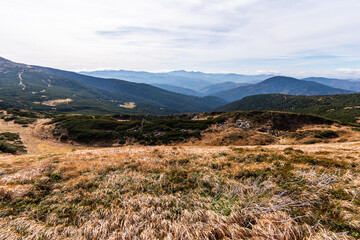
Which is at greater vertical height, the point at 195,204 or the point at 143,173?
the point at 195,204

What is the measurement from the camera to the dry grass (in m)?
4.71

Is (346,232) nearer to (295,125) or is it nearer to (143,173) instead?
(143,173)

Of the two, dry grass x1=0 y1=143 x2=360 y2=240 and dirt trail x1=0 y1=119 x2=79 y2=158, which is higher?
dry grass x1=0 y1=143 x2=360 y2=240

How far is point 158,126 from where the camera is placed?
160 feet

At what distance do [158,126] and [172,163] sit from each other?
37182mm

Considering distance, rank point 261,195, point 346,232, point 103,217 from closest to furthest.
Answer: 1. point 346,232
2. point 103,217
3. point 261,195

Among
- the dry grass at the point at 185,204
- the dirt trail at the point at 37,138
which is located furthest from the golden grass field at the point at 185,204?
the dirt trail at the point at 37,138

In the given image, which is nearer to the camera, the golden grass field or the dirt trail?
the golden grass field

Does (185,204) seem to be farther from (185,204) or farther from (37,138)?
(37,138)

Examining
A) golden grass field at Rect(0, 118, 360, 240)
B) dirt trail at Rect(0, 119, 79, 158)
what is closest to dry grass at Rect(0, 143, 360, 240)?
golden grass field at Rect(0, 118, 360, 240)

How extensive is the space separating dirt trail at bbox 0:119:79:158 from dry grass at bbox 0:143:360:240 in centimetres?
2951

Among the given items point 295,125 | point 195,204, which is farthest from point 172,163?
point 295,125

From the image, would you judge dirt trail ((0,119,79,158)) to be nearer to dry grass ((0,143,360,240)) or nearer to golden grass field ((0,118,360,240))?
golden grass field ((0,118,360,240))

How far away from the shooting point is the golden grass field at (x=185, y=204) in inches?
186
